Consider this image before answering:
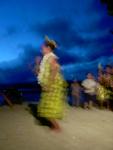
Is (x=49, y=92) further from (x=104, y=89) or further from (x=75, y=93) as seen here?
(x=75, y=93)

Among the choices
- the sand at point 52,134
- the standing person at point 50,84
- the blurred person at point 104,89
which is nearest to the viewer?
the sand at point 52,134

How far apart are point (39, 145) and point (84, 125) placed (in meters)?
2.62

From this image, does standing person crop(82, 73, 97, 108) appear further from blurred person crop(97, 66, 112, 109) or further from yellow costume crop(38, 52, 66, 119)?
yellow costume crop(38, 52, 66, 119)

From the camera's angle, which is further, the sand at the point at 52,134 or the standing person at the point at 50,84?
the standing person at the point at 50,84

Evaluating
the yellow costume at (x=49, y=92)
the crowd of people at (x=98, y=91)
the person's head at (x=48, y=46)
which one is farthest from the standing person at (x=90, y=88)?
the person's head at (x=48, y=46)

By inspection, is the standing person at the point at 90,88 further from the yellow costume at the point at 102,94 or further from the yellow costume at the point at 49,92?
the yellow costume at the point at 49,92

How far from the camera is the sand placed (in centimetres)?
810

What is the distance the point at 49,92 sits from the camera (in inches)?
360

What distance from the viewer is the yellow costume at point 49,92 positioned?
29.8 feet

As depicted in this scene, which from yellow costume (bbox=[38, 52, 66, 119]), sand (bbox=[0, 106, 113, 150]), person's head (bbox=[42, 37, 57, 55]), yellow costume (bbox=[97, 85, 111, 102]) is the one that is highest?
person's head (bbox=[42, 37, 57, 55])

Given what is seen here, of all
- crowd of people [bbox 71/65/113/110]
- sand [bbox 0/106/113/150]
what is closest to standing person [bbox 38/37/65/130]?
sand [bbox 0/106/113/150]

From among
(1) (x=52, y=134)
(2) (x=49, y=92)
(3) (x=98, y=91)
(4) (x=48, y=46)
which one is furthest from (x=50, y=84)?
(3) (x=98, y=91)

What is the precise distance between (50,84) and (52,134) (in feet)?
3.64

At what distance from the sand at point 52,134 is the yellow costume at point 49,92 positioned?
0.44 m
